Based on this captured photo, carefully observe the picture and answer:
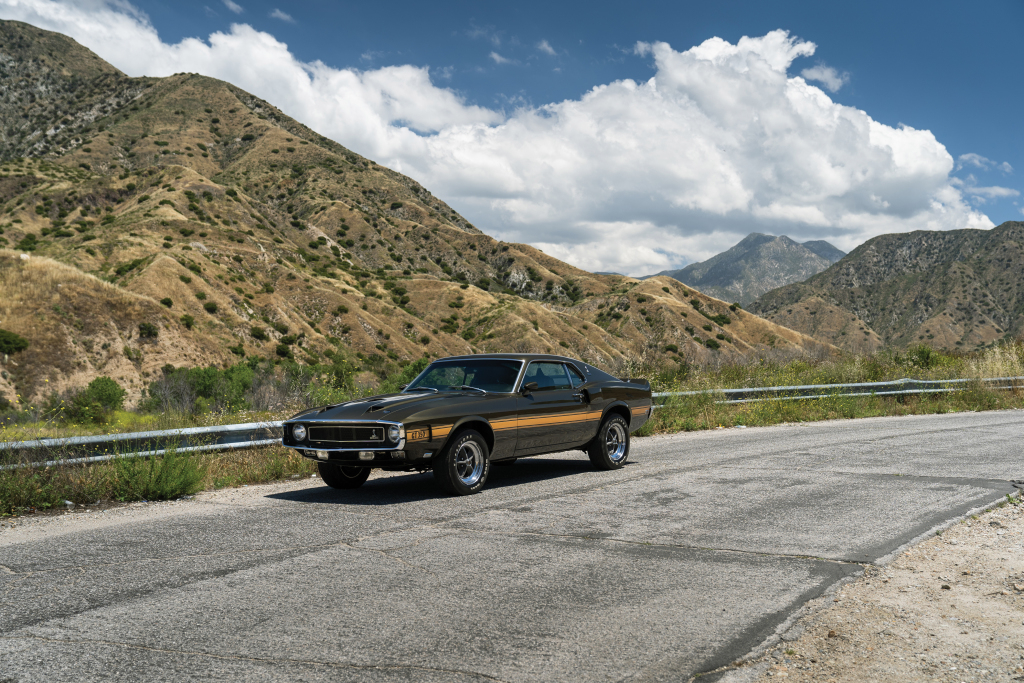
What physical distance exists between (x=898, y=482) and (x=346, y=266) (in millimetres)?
83270

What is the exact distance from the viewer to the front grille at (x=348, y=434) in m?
7.66

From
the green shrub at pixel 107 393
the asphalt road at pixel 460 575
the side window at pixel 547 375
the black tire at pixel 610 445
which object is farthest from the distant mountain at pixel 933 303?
the asphalt road at pixel 460 575

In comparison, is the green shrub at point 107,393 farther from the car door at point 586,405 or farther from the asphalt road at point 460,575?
the asphalt road at point 460,575

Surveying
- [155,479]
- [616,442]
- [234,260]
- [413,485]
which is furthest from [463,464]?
[234,260]

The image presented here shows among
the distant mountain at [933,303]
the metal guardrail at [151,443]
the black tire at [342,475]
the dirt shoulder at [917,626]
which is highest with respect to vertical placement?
the distant mountain at [933,303]

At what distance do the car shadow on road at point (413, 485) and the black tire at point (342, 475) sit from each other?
3.5 inches

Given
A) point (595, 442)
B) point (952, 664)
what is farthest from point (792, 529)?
point (595, 442)

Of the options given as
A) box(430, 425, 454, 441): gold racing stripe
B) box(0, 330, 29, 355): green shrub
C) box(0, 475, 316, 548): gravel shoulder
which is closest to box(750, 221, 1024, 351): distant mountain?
box(0, 330, 29, 355): green shrub

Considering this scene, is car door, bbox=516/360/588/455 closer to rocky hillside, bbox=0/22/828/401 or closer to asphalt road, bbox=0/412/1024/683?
asphalt road, bbox=0/412/1024/683

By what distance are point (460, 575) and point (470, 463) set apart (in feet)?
10.4

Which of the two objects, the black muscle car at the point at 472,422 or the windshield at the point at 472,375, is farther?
the windshield at the point at 472,375

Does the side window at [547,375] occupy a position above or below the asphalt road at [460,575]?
above

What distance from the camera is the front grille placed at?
7.66 m

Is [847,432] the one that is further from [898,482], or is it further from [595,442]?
[595,442]
